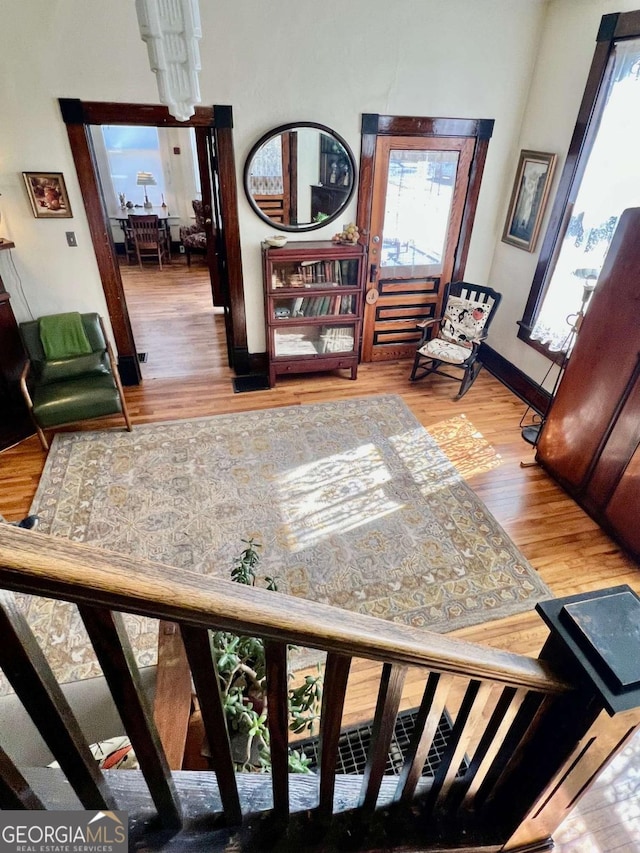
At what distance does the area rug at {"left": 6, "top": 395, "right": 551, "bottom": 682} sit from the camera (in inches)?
97.2

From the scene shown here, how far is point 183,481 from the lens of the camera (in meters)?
3.22

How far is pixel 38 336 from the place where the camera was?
143 inches

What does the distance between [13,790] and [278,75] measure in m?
4.27

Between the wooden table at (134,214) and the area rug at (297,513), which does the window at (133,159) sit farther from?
the area rug at (297,513)

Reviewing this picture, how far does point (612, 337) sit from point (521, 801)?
2485 millimetres

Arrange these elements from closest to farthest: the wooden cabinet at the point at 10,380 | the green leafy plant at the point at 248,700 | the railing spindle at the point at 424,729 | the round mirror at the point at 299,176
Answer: the railing spindle at the point at 424,729
the green leafy plant at the point at 248,700
the wooden cabinet at the point at 10,380
the round mirror at the point at 299,176

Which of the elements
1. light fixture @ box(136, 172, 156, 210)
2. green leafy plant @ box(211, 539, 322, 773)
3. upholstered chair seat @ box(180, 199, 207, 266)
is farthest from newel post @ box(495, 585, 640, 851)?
light fixture @ box(136, 172, 156, 210)

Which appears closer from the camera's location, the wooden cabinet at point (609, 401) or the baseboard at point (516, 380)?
the wooden cabinet at point (609, 401)

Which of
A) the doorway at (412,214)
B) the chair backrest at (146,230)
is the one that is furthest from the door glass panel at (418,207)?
the chair backrest at (146,230)

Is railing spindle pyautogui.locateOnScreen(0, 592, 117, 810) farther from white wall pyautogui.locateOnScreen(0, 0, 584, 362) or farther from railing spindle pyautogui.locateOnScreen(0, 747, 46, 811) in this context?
white wall pyautogui.locateOnScreen(0, 0, 584, 362)

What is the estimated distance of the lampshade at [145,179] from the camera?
8.03m

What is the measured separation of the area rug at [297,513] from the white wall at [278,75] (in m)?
1.44

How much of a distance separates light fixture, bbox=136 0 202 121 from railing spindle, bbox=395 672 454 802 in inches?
77.1

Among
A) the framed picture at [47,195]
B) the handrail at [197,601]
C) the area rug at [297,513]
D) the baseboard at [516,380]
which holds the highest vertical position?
the framed picture at [47,195]
